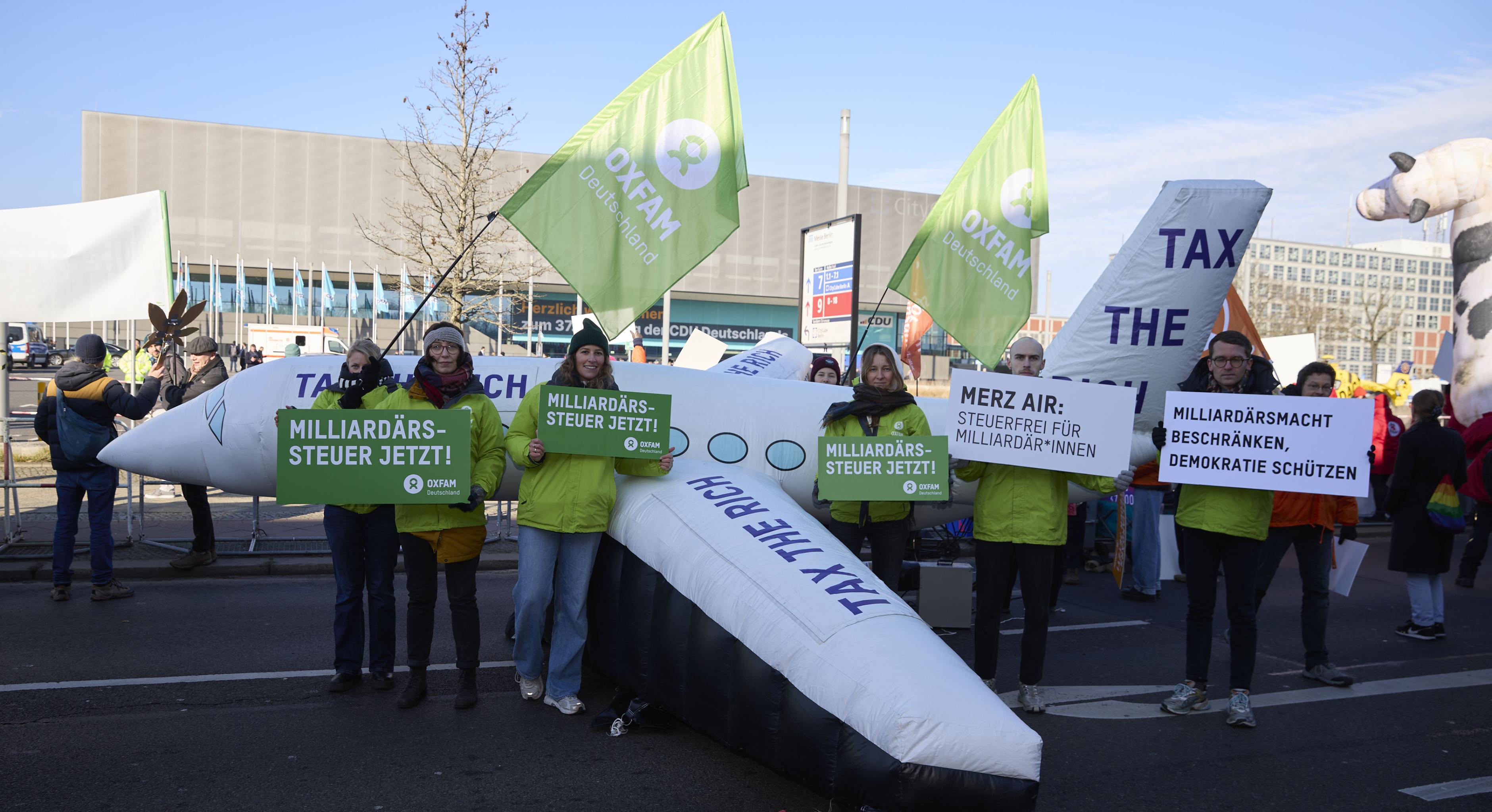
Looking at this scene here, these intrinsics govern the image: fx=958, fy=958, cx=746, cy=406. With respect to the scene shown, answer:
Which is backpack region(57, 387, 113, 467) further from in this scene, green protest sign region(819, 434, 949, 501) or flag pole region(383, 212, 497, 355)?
green protest sign region(819, 434, 949, 501)

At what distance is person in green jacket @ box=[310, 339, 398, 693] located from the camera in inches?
210

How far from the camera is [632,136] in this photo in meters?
6.46

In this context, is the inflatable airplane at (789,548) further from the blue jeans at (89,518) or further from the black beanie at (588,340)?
the black beanie at (588,340)

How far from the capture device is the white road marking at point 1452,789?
14.7 feet

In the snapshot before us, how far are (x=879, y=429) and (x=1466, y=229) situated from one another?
1104cm

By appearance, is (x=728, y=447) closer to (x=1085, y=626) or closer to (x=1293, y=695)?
(x=1085, y=626)

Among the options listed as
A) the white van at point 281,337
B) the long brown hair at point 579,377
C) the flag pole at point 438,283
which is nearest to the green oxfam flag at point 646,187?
the flag pole at point 438,283

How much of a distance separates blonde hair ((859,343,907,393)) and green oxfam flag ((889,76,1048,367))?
2508 millimetres

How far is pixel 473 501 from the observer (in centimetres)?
502

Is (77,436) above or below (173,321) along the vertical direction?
below

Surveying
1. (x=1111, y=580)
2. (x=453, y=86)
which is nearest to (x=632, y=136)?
(x=1111, y=580)

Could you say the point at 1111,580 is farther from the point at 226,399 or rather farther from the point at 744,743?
the point at 226,399

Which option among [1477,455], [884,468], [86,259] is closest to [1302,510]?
[884,468]

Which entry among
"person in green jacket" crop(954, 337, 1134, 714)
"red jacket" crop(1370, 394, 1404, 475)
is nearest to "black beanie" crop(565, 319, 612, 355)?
"person in green jacket" crop(954, 337, 1134, 714)
